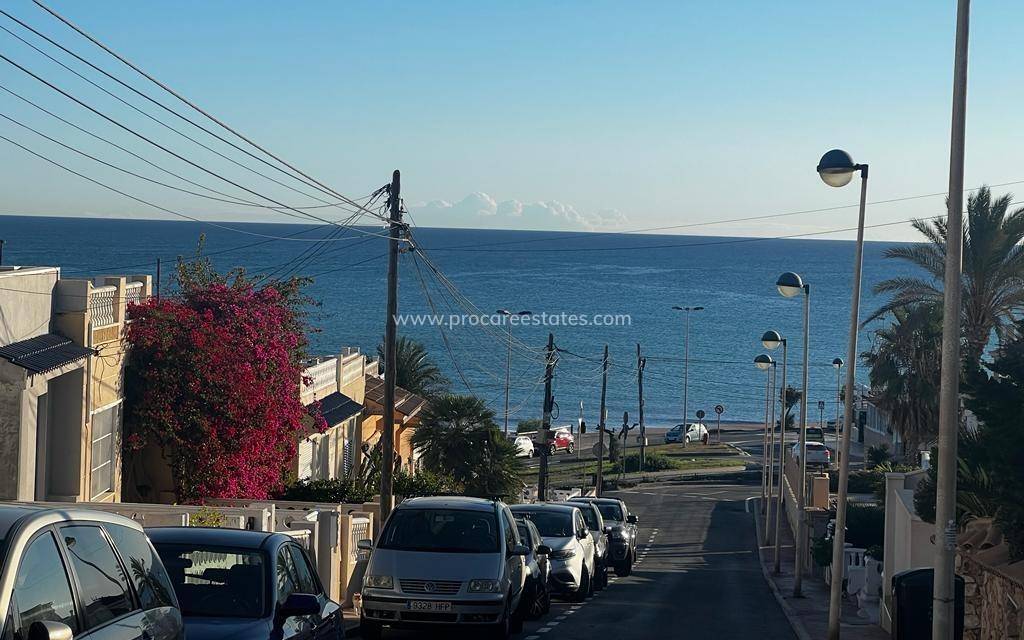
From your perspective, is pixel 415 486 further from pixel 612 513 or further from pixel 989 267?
pixel 989 267

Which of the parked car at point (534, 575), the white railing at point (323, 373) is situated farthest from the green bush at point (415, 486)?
the parked car at point (534, 575)

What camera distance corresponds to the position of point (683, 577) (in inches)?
1288

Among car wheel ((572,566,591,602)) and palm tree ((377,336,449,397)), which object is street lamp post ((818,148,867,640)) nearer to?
car wheel ((572,566,591,602))

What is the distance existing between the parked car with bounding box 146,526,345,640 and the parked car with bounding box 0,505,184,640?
5.66 ft

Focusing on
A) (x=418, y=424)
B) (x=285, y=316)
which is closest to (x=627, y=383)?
(x=418, y=424)

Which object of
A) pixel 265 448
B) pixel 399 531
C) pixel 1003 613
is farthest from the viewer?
pixel 265 448

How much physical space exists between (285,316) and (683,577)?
1284 cm

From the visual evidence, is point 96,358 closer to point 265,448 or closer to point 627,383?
point 265,448

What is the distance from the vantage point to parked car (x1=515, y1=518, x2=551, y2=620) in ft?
55.3

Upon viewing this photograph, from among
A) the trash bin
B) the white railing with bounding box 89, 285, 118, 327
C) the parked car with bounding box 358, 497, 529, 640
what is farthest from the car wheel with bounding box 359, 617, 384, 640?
the white railing with bounding box 89, 285, 118, 327

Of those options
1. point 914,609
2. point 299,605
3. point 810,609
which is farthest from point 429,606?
point 810,609

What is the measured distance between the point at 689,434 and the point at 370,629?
77.1 meters

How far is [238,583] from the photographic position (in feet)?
29.2

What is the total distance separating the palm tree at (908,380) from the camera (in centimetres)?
4444
